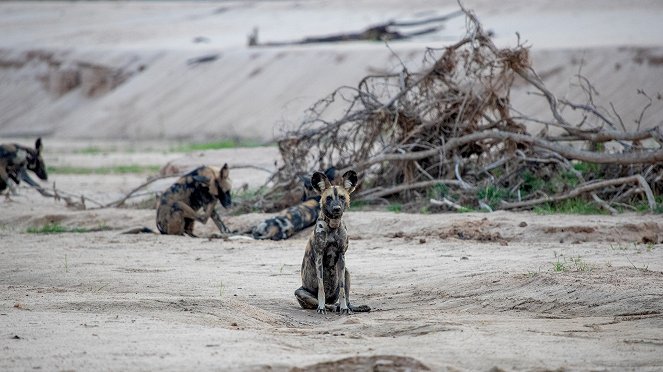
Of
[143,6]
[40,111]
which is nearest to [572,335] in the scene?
[40,111]

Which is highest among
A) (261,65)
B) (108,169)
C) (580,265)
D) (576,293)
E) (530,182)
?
(261,65)

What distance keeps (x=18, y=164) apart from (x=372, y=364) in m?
13.9

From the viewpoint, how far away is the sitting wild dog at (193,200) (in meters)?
13.3

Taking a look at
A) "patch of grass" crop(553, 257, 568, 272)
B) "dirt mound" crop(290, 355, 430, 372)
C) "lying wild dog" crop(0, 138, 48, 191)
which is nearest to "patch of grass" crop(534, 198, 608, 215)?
"patch of grass" crop(553, 257, 568, 272)

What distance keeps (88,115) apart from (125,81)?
8.40ft

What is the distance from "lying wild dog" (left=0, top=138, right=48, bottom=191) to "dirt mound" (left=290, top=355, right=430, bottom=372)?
12.6 m

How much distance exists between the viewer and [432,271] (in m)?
9.69

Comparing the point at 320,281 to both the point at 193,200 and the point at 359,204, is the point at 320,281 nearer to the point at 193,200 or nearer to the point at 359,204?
the point at 193,200

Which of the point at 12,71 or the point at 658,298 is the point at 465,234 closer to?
the point at 658,298

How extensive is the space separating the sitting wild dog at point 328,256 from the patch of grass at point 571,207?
4791 millimetres

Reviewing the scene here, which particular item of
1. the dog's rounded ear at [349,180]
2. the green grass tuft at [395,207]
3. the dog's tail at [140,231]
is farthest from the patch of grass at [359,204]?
the dog's rounded ear at [349,180]

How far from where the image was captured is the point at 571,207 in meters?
13.0

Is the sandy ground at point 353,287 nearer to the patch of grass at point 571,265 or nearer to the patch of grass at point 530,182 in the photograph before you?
the patch of grass at point 571,265

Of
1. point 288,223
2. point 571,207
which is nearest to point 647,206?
point 571,207
